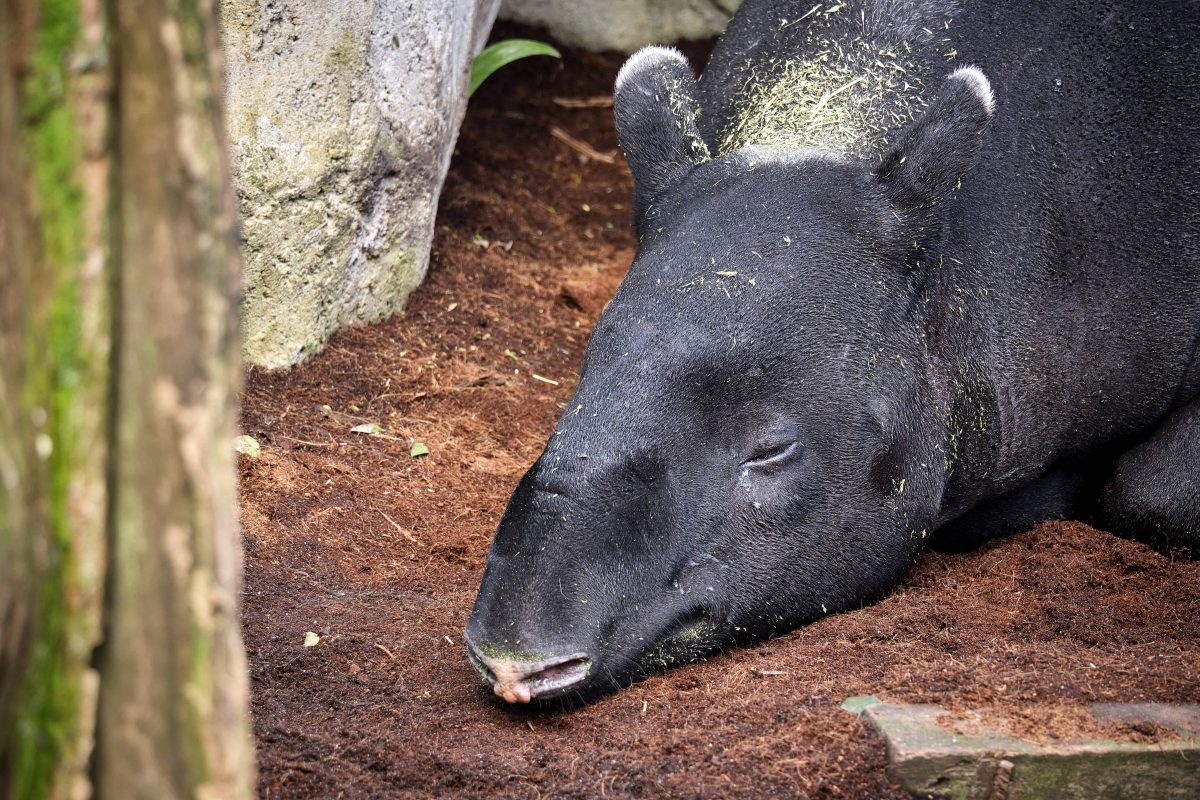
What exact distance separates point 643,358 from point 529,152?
4.29 meters

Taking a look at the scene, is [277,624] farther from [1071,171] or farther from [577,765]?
[1071,171]

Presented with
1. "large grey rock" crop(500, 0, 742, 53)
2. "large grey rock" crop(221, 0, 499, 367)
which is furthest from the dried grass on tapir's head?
"large grey rock" crop(500, 0, 742, 53)

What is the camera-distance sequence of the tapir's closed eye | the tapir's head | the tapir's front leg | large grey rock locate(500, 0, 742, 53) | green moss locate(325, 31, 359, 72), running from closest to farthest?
1. the tapir's head
2. the tapir's closed eye
3. the tapir's front leg
4. green moss locate(325, 31, 359, 72)
5. large grey rock locate(500, 0, 742, 53)

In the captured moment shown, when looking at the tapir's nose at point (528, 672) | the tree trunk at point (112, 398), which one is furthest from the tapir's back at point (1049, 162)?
the tree trunk at point (112, 398)

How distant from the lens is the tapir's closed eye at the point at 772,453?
3.57 meters

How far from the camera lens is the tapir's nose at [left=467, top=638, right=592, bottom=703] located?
319 centimetres

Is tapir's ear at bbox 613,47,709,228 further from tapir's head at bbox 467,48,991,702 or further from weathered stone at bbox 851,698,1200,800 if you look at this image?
weathered stone at bbox 851,698,1200,800

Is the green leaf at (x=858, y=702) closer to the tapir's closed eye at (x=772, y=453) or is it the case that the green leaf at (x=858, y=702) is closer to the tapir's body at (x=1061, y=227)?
the tapir's closed eye at (x=772, y=453)

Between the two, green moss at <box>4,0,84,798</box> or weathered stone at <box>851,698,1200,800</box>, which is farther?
weathered stone at <box>851,698,1200,800</box>

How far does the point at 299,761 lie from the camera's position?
295cm

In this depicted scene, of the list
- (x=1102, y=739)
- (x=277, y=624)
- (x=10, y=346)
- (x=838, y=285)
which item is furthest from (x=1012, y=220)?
(x=10, y=346)

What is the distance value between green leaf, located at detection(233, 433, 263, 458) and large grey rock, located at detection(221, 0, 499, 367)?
0.57 metres

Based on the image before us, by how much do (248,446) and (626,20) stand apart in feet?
15.4

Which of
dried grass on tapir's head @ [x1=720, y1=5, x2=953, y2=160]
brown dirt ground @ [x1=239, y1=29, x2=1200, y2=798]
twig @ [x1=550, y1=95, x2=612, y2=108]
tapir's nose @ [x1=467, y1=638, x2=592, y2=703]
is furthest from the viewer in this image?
twig @ [x1=550, y1=95, x2=612, y2=108]
